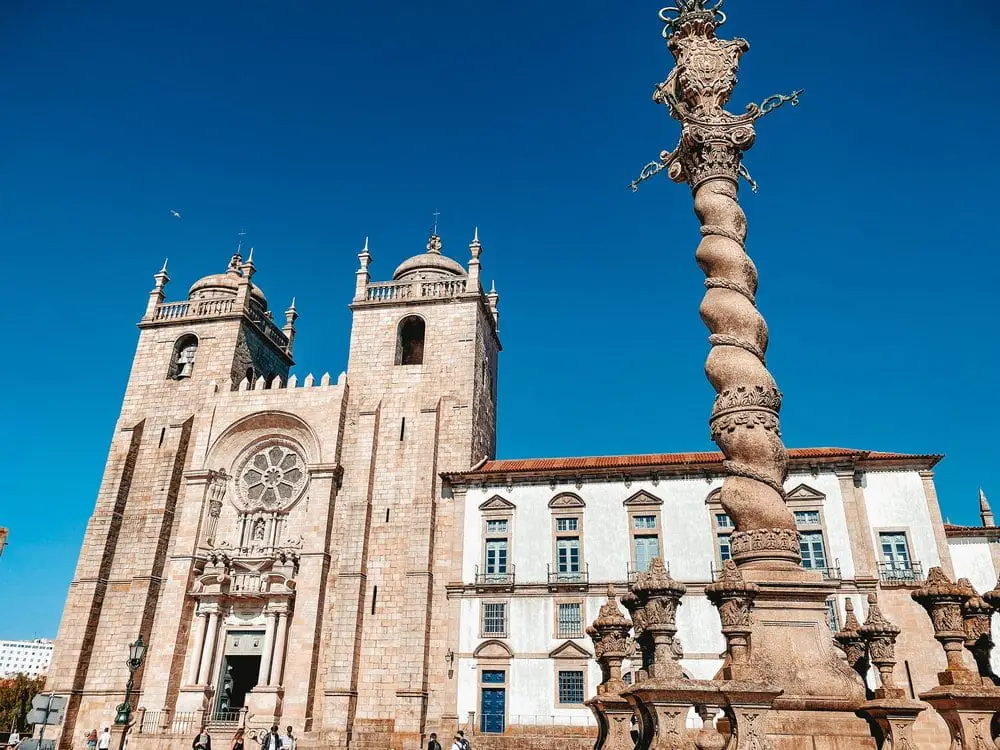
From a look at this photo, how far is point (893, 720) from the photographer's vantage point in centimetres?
773

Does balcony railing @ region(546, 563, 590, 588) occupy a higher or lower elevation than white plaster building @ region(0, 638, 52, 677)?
lower

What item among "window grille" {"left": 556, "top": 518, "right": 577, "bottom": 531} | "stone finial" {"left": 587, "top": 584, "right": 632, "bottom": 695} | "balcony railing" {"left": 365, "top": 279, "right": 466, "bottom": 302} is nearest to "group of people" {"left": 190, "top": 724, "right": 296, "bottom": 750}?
"window grille" {"left": 556, "top": 518, "right": 577, "bottom": 531}

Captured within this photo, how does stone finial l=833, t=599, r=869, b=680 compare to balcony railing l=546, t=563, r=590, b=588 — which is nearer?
stone finial l=833, t=599, r=869, b=680

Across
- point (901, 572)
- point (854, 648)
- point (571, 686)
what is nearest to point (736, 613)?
point (854, 648)

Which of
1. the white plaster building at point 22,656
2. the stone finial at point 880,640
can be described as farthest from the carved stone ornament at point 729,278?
the white plaster building at point 22,656

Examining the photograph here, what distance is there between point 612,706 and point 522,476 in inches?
656

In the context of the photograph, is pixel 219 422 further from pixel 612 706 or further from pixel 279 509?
pixel 612 706

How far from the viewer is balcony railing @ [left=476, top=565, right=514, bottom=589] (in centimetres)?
2506

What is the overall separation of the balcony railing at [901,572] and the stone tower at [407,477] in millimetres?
13782

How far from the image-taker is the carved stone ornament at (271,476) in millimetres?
29812

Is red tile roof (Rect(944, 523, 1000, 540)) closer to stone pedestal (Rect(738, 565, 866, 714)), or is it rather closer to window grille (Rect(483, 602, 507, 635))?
window grille (Rect(483, 602, 507, 635))

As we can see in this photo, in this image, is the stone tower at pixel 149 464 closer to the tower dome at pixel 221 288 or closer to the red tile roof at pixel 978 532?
the tower dome at pixel 221 288

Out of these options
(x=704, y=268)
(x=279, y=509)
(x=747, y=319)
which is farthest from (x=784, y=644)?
(x=279, y=509)

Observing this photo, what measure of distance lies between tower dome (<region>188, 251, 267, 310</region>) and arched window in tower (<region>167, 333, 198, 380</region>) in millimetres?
2354
